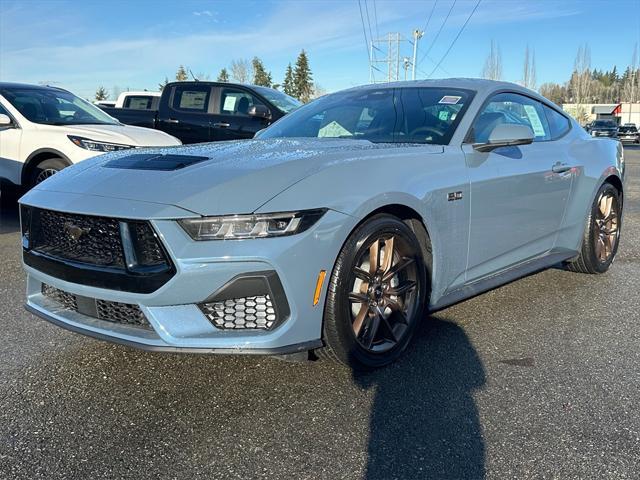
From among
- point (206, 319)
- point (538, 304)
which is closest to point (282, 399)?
point (206, 319)

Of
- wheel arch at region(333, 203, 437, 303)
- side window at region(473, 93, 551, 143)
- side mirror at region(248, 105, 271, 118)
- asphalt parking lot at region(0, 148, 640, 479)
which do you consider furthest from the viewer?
side mirror at region(248, 105, 271, 118)

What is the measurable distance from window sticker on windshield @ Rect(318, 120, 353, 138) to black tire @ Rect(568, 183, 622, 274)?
2.14 m

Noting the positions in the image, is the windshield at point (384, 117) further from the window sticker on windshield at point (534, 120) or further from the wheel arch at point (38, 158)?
the wheel arch at point (38, 158)

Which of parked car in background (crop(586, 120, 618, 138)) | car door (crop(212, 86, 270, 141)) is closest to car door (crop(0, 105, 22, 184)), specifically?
car door (crop(212, 86, 270, 141))

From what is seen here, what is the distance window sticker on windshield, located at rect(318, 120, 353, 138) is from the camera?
12.1 ft

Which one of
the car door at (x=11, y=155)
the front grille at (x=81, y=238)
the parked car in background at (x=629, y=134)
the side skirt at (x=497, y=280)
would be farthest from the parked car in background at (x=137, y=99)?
the parked car in background at (x=629, y=134)

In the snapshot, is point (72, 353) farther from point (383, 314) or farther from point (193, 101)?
point (193, 101)

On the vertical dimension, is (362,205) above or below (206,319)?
above

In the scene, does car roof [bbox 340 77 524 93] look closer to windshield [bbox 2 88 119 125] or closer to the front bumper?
the front bumper

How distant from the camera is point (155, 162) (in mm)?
2779

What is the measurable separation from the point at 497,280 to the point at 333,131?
145 cm

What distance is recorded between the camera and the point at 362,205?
257 centimetres

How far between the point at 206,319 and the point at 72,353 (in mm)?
1152

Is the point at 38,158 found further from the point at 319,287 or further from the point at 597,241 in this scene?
the point at 597,241
